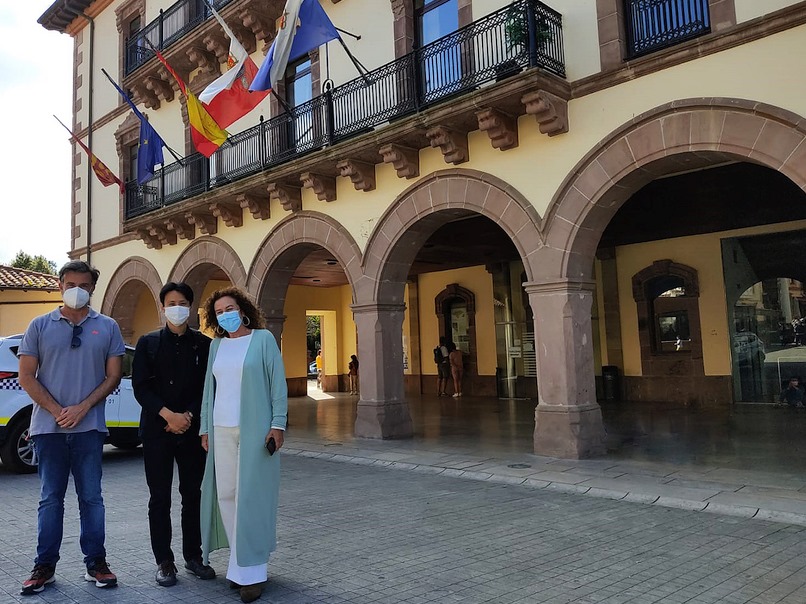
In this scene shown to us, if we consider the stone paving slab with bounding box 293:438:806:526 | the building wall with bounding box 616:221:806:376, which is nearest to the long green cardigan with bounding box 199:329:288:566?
the stone paving slab with bounding box 293:438:806:526

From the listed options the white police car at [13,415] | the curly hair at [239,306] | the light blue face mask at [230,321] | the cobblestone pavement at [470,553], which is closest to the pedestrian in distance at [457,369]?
the white police car at [13,415]

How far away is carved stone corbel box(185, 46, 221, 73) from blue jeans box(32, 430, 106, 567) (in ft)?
43.4

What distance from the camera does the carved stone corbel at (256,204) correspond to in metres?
13.9

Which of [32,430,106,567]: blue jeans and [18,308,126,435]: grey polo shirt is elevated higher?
[18,308,126,435]: grey polo shirt

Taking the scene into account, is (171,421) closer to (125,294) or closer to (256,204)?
(256,204)

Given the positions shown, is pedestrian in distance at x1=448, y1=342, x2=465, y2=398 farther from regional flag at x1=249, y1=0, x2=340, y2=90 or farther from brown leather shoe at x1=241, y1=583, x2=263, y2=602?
brown leather shoe at x1=241, y1=583, x2=263, y2=602

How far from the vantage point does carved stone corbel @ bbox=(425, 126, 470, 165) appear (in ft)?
33.2

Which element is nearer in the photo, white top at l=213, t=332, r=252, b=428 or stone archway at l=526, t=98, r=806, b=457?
white top at l=213, t=332, r=252, b=428

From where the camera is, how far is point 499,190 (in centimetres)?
995

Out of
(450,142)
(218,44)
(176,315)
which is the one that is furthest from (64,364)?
(218,44)

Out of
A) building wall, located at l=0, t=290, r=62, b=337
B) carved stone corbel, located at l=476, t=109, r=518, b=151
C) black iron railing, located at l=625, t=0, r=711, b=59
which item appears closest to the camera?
black iron railing, located at l=625, t=0, r=711, b=59

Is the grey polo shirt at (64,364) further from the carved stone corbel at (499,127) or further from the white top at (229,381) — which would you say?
the carved stone corbel at (499,127)

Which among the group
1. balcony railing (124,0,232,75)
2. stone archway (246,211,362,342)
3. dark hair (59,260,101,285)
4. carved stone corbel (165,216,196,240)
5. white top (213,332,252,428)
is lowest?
white top (213,332,252,428)

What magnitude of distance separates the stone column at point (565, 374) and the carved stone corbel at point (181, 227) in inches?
384
